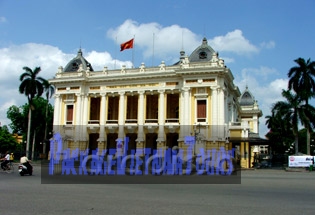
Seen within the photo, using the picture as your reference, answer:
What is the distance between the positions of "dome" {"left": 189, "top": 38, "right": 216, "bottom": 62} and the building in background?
0.07 m

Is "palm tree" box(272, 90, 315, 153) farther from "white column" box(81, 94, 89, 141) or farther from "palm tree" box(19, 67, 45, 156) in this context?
"palm tree" box(19, 67, 45, 156)

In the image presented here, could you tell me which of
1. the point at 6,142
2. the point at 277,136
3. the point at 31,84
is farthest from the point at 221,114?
the point at 6,142

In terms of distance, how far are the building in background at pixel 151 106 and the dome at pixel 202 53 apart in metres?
0.07

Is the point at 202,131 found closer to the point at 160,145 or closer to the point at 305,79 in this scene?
the point at 160,145

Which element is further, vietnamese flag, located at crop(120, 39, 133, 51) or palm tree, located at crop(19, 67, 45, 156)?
palm tree, located at crop(19, 67, 45, 156)

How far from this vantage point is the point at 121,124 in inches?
1719

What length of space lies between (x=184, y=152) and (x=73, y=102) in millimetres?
17557

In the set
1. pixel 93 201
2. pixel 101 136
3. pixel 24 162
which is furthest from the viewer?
pixel 101 136

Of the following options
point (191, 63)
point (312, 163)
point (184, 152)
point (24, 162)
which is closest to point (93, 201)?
point (24, 162)

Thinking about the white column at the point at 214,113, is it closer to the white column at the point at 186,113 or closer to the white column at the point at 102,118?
the white column at the point at 186,113

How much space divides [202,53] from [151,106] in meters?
10.4

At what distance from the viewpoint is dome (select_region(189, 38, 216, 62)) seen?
42050 millimetres

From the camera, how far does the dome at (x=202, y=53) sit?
42050 mm

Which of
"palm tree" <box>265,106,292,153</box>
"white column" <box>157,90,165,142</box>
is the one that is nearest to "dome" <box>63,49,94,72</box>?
"white column" <box>157,90,165,142</box>
